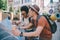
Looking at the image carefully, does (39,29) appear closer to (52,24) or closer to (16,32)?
(52,24)

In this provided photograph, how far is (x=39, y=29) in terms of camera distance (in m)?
1.96

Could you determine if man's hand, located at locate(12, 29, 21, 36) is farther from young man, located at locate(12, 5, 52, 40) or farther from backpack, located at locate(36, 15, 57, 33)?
backpack, located at locate(36, 15, 57, 33)

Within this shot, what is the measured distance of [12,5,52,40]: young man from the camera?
195 cm

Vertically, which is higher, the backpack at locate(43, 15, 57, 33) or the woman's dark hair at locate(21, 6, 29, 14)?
the woman's dark hair at locate(21, 6, 29, 14)

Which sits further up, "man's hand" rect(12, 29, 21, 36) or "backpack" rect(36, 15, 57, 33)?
"backpack" rect(36, 15, 57, 33)

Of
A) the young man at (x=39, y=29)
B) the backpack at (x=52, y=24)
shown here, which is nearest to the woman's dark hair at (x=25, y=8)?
the young man at (x=39, y=29)

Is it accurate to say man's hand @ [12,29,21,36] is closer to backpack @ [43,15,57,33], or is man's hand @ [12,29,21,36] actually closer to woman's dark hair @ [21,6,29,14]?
woman's dark hair @ [21,6,29,14]

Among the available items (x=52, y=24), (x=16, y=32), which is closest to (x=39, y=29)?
(x=52, y=24)

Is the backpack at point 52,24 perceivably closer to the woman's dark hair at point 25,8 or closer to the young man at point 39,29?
the young man at point 39,29

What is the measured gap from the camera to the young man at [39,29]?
6.41ft

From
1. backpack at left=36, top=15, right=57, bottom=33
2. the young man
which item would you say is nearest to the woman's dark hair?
the young man

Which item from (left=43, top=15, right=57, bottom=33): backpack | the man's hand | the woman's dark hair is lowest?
the man's hand

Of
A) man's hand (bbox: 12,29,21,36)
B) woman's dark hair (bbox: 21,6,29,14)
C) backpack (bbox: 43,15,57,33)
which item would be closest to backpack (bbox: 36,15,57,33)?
backpack (bbox: 43,15,57,33)

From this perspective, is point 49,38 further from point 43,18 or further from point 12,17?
point 12,17
